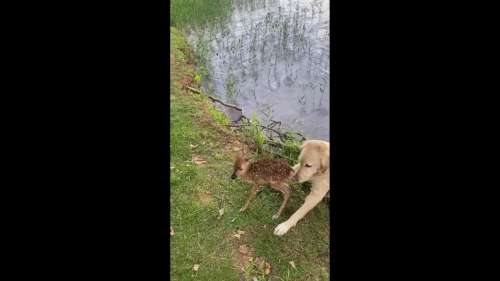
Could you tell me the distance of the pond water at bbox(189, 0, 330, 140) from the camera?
2.28 meters

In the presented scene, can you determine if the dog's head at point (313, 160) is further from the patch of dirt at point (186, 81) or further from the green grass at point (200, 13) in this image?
the green grass at point (200, 13)

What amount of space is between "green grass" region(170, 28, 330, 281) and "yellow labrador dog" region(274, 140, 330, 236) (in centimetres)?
5

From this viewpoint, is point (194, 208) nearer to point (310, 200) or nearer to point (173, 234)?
point (173, 234)

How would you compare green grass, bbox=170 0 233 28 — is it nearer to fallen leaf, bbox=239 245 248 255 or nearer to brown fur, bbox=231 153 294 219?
brown fur, bbox=231 153 294 219

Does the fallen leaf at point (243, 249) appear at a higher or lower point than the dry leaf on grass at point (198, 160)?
lower

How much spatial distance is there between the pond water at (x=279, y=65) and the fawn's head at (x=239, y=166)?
1.20 ft

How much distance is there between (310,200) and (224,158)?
0.59m

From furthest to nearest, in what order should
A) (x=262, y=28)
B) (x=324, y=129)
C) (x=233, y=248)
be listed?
(x=262, y=28) → (x=324, y=129) → (x=233, y=248)

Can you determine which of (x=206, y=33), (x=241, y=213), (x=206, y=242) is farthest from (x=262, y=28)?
(x=206, y=242)

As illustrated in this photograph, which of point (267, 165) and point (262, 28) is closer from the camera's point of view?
point (267, 165)

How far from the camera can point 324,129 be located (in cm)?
222

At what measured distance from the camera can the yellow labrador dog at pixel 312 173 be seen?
2068 mm

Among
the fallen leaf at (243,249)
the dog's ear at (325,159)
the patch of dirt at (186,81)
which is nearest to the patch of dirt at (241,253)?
the fallen leaf at (243,249)

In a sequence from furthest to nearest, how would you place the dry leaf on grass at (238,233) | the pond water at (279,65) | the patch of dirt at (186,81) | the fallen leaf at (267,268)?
the patch of dirt at (186,81) < the pond water at (279,65) < the dry leaf on grass at (238,233) < the fallen leaf at (267,268)
